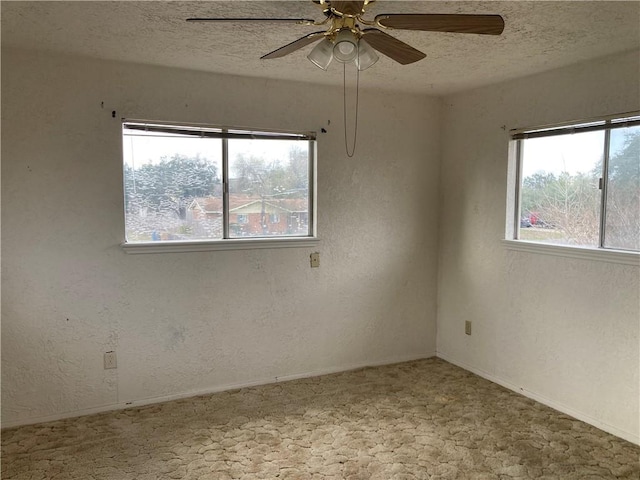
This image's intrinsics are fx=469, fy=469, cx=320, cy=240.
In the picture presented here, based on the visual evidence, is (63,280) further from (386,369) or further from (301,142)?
(386,369)

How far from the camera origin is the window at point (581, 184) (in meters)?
2.85

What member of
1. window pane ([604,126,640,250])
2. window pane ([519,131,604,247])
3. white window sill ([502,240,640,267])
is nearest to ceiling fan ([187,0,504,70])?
window pane ([604,126,640,250])

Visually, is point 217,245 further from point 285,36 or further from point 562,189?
point 562,189

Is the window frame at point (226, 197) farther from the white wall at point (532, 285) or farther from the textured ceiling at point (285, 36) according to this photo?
the white wall at point (532, 285)

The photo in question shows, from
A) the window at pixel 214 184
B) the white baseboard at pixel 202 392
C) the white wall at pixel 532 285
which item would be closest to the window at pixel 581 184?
the white wall at pixel 532 285

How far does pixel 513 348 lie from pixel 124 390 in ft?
9.39

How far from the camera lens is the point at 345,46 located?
1900mm

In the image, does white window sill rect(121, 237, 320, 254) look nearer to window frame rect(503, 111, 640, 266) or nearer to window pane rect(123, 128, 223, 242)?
window pane rect(123, 128, 223, 242)

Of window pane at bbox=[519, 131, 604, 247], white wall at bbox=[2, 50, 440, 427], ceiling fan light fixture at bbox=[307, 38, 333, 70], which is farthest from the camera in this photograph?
window pane at bbox=[519, 131, 604, 247]

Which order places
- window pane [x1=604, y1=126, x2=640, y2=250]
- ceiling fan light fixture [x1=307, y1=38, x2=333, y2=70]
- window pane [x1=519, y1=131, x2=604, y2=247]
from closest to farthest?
ceiling fan light fixture [x1=307, y1=38, x2=333, y2=70], window pane [x1=604, y1=126, x2=640, y2=250], window pane [x1=519, y1=131, x2=604, y2=247]

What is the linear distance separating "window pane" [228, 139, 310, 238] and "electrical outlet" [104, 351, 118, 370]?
1.17 meters

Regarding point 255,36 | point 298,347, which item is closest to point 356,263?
point 298,347

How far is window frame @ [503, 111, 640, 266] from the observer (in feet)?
9.34

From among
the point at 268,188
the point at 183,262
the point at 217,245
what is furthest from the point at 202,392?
the point at 268,188
